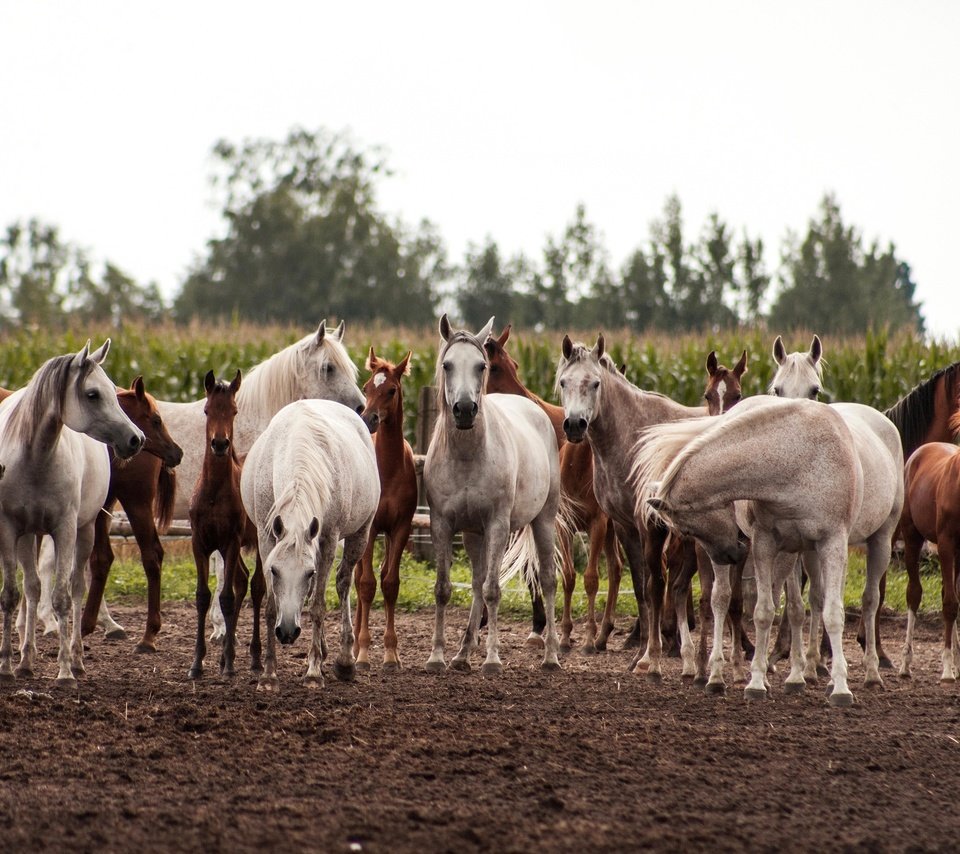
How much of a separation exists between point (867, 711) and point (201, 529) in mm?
4244

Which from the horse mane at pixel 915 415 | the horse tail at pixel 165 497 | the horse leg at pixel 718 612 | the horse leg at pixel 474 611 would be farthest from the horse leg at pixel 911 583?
the horse tail at pixel 165 497

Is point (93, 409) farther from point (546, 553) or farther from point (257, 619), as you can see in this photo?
point (546, 553)

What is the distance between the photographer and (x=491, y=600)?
8.33 meters

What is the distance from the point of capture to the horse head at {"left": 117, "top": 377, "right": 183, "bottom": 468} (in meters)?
8.45

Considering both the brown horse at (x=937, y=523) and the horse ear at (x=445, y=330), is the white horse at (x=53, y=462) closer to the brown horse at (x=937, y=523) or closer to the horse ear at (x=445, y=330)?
the horse ear at (x=445, y=330)

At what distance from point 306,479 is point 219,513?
1.29 metres

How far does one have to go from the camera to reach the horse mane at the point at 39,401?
23.6 feet

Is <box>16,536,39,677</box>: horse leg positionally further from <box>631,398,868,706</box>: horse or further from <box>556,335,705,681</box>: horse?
<box>631,398,868,706</box>: horse

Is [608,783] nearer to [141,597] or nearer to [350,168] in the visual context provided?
[141,597]

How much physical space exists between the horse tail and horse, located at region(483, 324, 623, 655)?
114 inches

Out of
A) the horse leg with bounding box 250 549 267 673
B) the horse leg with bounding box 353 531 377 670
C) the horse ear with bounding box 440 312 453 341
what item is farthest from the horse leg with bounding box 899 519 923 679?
the horse leg with bounding box 250 549 267 673

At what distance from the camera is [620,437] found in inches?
342

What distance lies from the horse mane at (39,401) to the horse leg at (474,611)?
3100 mm

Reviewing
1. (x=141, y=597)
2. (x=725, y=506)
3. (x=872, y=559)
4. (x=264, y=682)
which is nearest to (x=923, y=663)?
(x=872, y=559)
